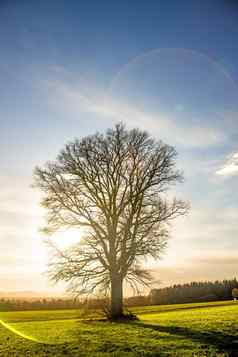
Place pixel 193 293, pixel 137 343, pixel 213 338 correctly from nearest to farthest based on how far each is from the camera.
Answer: pixel 137 343 < pixel 213 338 < pixel 193 293

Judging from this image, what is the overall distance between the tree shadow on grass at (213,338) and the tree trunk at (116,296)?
602 cm

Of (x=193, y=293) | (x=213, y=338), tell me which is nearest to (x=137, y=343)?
(x=213, y=338)

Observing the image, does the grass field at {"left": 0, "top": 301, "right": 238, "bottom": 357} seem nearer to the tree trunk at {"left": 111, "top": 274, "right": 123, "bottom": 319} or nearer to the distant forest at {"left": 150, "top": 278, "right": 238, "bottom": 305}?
the tree trunk at {"left": 111, "top": 274, "right": 123, "bottom": 319}

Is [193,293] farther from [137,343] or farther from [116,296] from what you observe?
[137,343]

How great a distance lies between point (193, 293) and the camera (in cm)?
9731

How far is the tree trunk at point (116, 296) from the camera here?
75.8 feet

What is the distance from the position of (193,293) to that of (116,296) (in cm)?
8121

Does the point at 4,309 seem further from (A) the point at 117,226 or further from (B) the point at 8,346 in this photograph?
(B) the point at 8,346

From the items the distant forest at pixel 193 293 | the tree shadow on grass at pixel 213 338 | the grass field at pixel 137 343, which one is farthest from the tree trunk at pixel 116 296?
the distant forest at pixel 193 293

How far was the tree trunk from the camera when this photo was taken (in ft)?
75.8

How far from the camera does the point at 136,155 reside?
26.0 meters

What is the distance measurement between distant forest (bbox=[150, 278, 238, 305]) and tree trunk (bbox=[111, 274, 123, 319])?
6047 cm

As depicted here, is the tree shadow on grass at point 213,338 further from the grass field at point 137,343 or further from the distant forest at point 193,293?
the distant forest at point 193,293

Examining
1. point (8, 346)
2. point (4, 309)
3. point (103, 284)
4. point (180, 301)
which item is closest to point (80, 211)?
point (103, 284)
